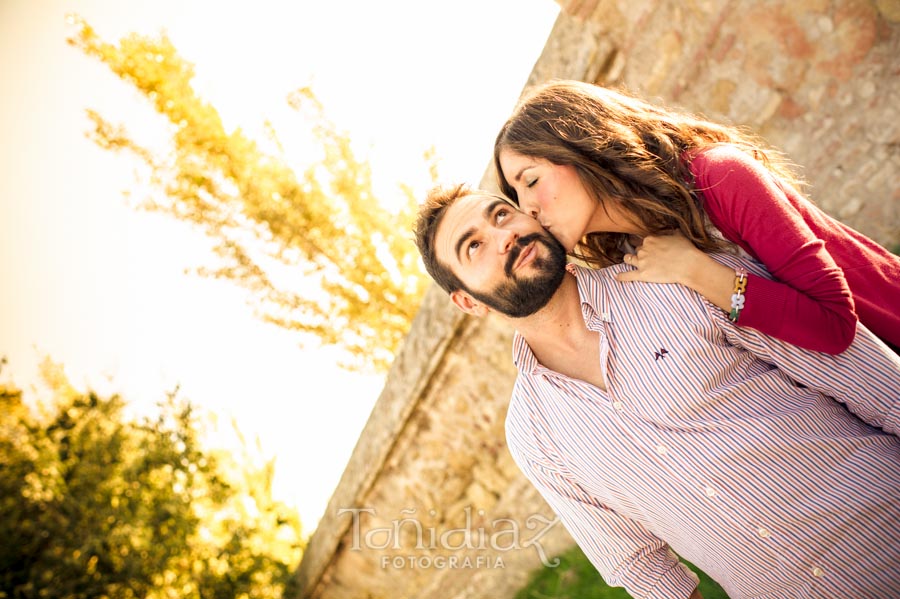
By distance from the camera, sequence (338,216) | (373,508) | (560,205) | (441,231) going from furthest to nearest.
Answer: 1. (338,216)
2. (373,508)
3. (441,231)
4. (560,205)

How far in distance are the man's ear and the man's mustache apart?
215 mm

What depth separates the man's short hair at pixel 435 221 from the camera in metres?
2.12

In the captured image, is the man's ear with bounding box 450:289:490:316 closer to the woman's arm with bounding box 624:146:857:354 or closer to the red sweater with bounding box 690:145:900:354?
the woman's arm with bounding box 624:146:857:354

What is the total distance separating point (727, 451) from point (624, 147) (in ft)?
2.99

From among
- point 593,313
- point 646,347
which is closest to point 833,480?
point 646,347

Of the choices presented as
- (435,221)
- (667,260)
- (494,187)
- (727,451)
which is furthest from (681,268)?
(494,187)

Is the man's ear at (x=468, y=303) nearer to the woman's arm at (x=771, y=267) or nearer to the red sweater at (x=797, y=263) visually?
the woman's arm at (x=771, y=267)

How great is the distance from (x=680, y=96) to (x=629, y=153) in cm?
177

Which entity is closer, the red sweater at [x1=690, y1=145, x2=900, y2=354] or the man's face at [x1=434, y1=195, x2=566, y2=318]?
the red sweater at [x1=690, y1=145, x2=900, y2=354]

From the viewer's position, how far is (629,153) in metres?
1.78

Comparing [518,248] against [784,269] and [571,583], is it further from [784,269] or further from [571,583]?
[571,583]

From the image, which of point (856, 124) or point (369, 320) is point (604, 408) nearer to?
point (856, 124)

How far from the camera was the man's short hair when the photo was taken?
6.95 ft

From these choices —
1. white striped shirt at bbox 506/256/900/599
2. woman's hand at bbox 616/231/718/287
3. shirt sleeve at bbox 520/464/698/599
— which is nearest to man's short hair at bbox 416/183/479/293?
white striped shirt at bbox 506/256/900/599
